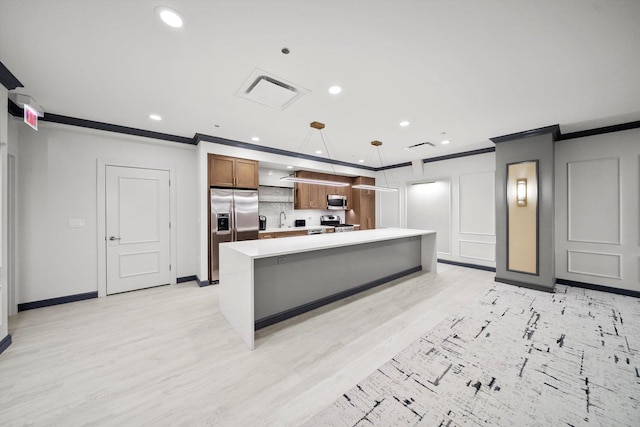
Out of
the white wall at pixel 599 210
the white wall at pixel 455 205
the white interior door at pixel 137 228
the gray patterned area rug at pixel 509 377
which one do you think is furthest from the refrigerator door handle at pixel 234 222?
the white wall at pixel 599 210

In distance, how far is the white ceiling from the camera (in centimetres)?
159

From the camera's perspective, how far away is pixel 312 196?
20.7ft

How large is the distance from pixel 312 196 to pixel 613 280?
231 inches

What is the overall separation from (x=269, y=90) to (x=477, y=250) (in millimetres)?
5541

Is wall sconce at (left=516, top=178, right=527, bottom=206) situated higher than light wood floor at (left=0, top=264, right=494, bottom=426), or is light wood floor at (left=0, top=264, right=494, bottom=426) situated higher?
wall sconce at (left=516, top=178, right=527, bottom=206)

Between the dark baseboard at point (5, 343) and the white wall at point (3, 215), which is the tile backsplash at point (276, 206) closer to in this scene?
the white wall at point (3, 215)

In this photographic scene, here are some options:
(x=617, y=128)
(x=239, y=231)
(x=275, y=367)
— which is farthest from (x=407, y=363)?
(x=617, y=128)

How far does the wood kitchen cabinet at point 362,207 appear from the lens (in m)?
7.12

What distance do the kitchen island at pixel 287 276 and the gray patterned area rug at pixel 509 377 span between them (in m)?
1.27

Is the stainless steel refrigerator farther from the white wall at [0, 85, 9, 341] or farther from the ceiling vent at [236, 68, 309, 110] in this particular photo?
the white wall at [0, 85, 9, 341]

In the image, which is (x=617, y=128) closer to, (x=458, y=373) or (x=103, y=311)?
(x=458, y=373)

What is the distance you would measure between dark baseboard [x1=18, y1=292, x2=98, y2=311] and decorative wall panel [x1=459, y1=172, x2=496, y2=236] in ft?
24.4

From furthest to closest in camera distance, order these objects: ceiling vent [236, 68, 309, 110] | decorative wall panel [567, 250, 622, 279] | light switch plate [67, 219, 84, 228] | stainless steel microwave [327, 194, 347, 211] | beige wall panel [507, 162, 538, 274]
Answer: stainless steel microwave [327, 194, 347, 211], beige wall panel [507, 162, 538, 274], decorative wall panel [567, 250, 622, 279], light switch plate [67, 219, 84, 228], ceiling vent [236, 68, 309, 110]

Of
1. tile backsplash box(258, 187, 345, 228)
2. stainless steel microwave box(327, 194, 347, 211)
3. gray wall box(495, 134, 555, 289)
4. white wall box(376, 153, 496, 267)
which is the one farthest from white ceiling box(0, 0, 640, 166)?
stainless steel microwave box(327, 194, 347, 211)
